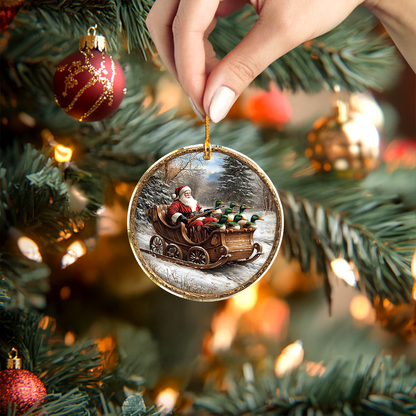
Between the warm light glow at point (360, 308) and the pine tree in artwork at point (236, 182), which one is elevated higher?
the pine tree in artwork at point (236, 182)

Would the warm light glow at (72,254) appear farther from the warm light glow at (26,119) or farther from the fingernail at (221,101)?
the fingernail at (221,101)

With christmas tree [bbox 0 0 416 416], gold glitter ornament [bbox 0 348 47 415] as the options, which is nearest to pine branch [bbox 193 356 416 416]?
christmas tree [bbox 0 0 416 416]

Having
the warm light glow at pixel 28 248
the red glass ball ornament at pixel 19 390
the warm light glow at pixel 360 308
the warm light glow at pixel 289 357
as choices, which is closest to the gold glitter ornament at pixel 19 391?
the red glass ball ornament at pixel 19 390

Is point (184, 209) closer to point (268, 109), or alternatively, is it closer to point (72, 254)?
point (72, 254)

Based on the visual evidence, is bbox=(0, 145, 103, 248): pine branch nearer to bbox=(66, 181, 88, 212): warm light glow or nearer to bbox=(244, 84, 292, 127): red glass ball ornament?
bbox=(66, 181, 88, 212): warm light glow

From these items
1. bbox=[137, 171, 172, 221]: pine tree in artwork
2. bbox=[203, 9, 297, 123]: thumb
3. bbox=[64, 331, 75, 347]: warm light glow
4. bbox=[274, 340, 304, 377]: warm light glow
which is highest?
bbox=[203, 9, 297, 123]: thumb

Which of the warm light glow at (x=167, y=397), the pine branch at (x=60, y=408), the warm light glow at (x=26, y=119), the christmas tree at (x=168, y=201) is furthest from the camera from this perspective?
the warm light glow at (x=167, y=397)

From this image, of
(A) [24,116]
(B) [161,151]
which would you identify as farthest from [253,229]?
(A) [24,116]
